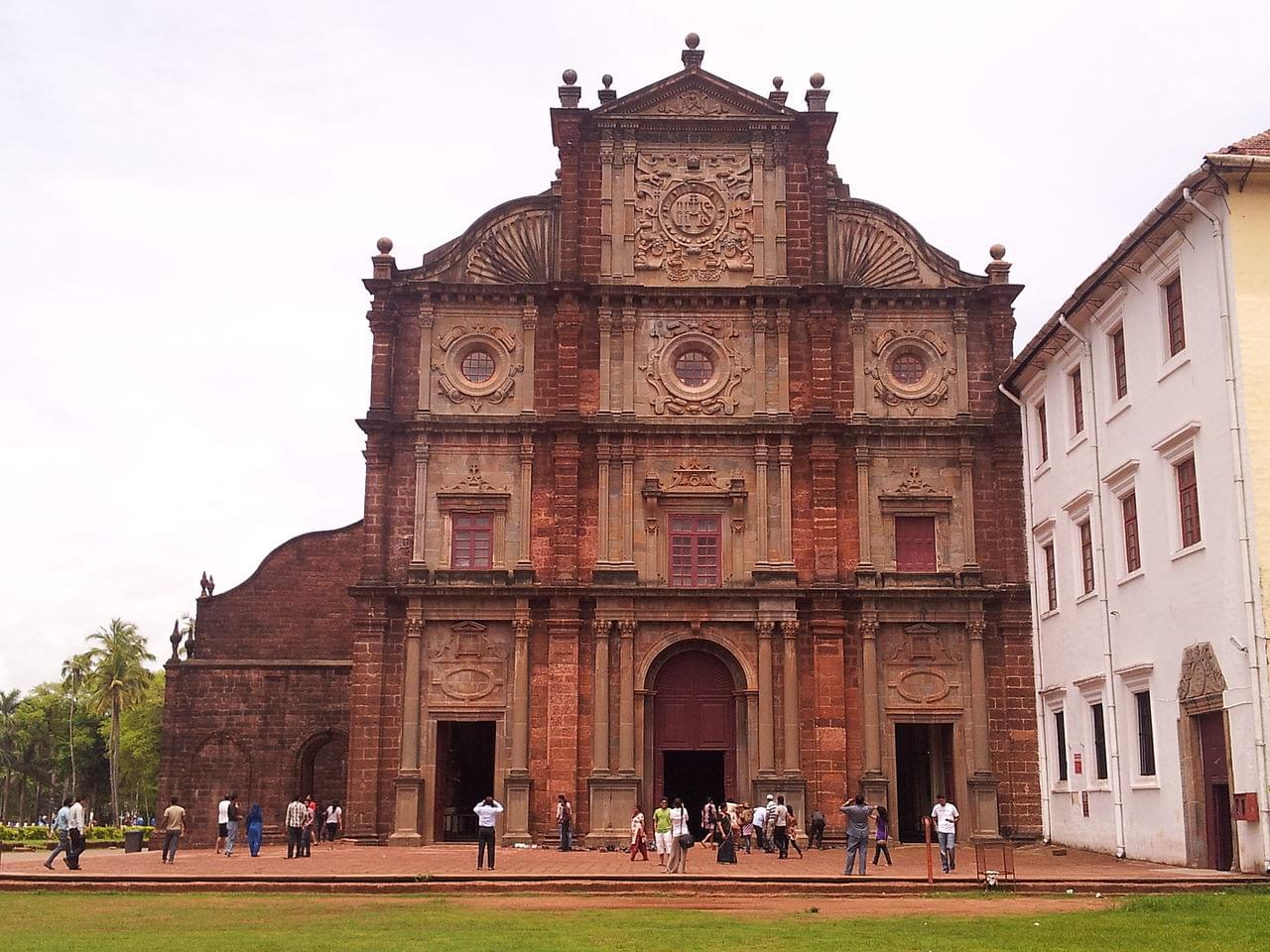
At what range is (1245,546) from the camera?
896 inches

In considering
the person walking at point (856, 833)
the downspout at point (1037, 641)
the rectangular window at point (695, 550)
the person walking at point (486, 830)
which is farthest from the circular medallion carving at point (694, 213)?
the person walking at point (856, 833)

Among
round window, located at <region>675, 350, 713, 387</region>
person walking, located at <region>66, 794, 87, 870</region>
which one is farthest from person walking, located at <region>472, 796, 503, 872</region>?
round window, located at <region>675, 350, 713, 387</region>

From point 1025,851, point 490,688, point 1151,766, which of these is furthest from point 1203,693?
point 490,688

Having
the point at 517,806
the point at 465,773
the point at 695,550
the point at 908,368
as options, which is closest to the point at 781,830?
the point at 517,806

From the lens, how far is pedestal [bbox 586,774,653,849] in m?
32.9

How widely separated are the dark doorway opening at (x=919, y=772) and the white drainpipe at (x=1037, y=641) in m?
2.19

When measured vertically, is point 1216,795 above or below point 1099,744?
below

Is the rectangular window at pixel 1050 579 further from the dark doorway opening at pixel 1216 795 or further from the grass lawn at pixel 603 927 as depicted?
the grass lawn at pixel 603 927

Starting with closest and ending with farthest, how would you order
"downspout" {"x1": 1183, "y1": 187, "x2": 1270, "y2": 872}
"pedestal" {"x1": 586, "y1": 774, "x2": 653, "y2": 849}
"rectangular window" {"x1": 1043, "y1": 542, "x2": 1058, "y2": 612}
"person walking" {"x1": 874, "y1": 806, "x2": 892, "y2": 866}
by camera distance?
1. "downspout" {"x1": 1183, "y1": 187, "x2": 1270, "y2": 872}
2. "person walking" {"x1": 874, "y1": 806, "x2": 892, "y2": 866}
3. "pedestal" {"x1": 586, "y1": 774, "x2": 653, "y2": 849}
4. "rectangular window" {"x1": 1043, "y1": 542, "x2": 1058, "y2": 612}

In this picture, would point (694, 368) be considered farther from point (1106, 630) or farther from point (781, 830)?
point (1106, 630)

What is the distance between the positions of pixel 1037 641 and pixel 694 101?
1706cm

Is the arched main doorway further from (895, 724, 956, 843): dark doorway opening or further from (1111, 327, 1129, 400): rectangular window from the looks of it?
(1111, 327, 1129, 400): rectangular window

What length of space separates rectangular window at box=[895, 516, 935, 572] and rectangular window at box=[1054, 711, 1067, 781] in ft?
16.5

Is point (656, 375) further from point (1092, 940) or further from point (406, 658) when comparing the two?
point (1092, 940)
